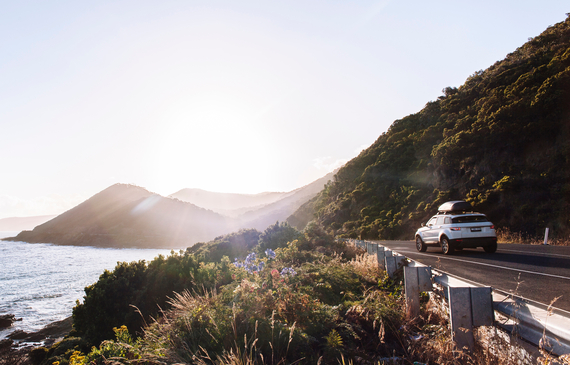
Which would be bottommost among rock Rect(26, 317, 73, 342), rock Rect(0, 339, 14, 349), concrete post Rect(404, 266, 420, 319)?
rock Rect(26, 317, 73, 342)

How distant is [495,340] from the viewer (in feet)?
11.2

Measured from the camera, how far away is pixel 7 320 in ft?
94.4

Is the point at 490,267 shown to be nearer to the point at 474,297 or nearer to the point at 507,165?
the point at 474,297

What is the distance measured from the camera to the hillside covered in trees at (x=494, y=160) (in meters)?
21.6

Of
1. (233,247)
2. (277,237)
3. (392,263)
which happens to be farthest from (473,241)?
(233,247)

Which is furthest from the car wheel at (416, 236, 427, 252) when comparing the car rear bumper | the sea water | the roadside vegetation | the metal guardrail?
the sea water

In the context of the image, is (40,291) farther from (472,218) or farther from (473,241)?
(472,218)

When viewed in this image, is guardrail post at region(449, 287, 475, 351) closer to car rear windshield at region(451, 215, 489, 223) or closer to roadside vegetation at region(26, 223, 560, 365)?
roadside vegetation at region(26, 223, 560, 365)

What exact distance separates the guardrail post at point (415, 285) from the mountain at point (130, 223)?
143540 millimetres

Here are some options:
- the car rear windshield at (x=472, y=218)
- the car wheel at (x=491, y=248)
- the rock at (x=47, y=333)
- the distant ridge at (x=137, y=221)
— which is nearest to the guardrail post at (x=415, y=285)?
the car rear windshield at (x=472, y=218)

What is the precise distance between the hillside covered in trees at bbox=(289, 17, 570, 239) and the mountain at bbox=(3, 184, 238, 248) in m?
120

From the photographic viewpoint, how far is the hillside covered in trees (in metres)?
21.6

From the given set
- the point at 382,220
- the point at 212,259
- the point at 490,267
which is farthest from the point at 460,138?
the point at 212,259

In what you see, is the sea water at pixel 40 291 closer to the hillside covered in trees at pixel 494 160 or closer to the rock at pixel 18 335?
the rock at pixel 18 335
